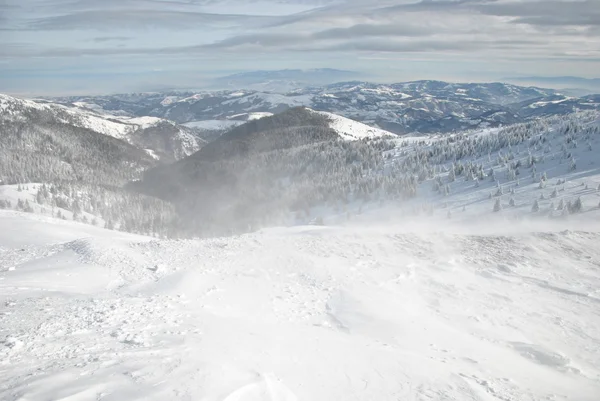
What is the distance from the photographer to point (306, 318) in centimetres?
1530

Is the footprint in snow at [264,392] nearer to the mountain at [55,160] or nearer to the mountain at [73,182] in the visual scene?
the mountain at [73,182]

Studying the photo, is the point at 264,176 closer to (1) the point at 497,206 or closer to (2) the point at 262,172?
(2) the point at 262,172

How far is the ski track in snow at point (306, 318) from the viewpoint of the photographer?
988 cm

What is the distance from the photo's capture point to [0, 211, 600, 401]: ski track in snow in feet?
32.4

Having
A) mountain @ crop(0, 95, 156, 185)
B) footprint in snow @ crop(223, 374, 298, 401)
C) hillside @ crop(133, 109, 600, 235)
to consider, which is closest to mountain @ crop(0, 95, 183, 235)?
mountain @ crop(0, 95, 156, 185)

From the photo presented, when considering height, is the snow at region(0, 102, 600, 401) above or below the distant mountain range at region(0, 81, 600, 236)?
above

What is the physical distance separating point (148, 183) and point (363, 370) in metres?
152

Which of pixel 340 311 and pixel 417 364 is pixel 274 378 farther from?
pixel 340 311

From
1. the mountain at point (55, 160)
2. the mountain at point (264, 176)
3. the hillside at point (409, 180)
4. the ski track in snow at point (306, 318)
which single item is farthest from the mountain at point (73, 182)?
the ski track in snow at point (306, 318)

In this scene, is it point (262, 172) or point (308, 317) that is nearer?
point (308, 317)

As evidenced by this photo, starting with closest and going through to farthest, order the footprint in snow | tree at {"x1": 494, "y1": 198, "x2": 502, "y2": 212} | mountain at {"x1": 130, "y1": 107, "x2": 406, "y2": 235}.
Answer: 1. the footprint in snow
2. tree at {"x1": 494, "y1": 198, "x2": 502, "y2": 212}
3. mountain at {"x1": 130, "y1": 107, "x2": 406, "y2": 235}

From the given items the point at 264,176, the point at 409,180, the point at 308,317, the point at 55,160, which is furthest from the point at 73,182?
the point at 308,317

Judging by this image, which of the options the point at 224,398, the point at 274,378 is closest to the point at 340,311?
the point at 274,378

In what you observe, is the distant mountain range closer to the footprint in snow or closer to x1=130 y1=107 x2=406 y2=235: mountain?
x1=130 y1=107 x2=406 y2=235: mountain
